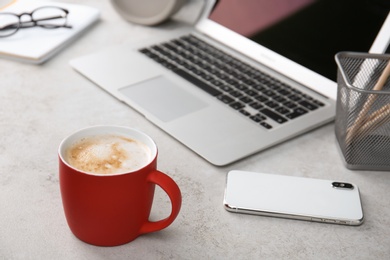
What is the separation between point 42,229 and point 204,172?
0.25 m

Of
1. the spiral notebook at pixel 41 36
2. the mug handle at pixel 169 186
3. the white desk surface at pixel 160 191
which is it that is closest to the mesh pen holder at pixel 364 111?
the white desk surface at pixel 160 191

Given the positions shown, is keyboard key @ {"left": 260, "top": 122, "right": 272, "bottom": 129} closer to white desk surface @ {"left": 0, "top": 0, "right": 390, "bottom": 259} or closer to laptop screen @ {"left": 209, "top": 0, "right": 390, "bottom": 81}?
white desk surface @ {"left": 0, "top": 0, "right": 390, "bottom": 259}

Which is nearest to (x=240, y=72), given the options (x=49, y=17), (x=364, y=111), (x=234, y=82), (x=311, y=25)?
(x=234, y=82)

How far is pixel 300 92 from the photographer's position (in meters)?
1.08

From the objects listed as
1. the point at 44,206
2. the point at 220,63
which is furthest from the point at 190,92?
the point at 44,206

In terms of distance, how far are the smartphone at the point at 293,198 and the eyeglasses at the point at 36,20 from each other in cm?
59

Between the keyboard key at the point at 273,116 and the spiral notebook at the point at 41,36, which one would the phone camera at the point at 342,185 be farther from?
the spiral notebook at the point at 41,36

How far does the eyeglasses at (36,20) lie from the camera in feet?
3.93

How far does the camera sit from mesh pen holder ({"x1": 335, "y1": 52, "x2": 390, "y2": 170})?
871 mm

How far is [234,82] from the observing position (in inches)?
43.5

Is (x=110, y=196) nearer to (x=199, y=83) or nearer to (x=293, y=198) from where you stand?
(x=293, y=198)

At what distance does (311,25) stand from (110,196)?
59 centimetres

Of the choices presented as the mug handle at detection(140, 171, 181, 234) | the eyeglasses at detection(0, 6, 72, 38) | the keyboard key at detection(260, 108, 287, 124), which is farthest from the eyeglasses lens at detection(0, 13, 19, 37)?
the mug handle at detection(140, 171, 181, 234)

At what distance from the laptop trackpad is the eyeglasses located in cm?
27
